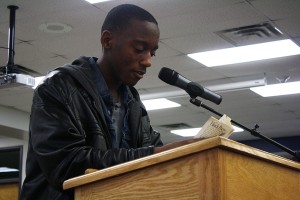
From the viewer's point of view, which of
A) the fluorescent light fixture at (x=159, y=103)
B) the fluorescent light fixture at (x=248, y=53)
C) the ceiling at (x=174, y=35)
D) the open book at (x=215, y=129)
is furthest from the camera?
the fluorescent light fixture at (x=159, y=103)

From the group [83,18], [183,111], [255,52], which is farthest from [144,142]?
[183,111]

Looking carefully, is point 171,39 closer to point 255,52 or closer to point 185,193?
point 255,52

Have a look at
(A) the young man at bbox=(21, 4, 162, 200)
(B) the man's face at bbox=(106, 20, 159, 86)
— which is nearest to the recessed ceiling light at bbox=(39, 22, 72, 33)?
(A) the young man at bbox=(21, 4, 162, 200)

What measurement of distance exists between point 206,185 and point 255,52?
18.9 ft

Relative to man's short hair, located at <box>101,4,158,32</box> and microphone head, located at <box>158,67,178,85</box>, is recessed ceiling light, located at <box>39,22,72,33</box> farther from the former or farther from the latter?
microphone head, located at <box>158,67,178,85</box>

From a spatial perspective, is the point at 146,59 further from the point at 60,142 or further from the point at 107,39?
the point at 60,142

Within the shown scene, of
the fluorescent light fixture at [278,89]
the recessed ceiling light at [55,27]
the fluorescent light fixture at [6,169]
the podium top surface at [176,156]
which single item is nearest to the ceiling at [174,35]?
the recessed ceiling light at [55,27]

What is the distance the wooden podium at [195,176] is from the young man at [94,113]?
20 cm

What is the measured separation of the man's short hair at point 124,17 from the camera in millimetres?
2029

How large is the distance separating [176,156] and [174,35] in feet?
16.2

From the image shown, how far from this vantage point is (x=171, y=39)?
20.5ft

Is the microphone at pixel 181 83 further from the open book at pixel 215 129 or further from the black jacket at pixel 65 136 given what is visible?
the open book at pixel 215 129

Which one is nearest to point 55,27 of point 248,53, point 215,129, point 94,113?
point 248,53

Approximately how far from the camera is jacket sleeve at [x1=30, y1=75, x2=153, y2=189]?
1587 mm
